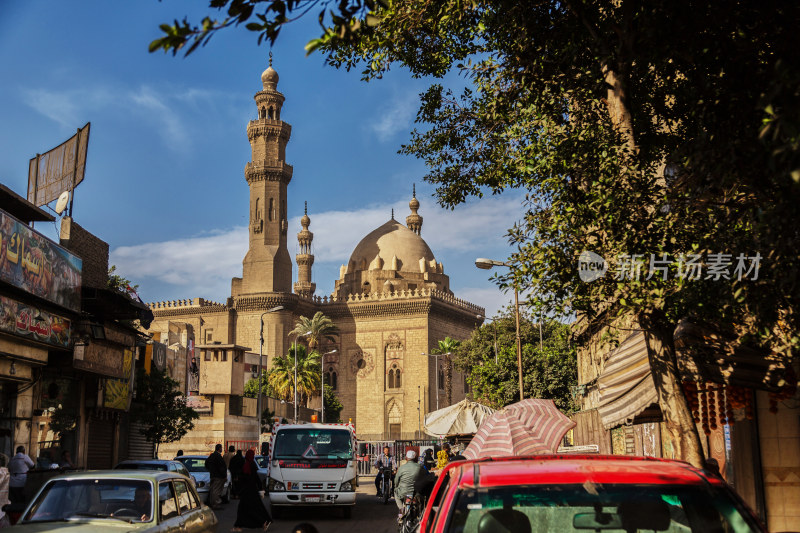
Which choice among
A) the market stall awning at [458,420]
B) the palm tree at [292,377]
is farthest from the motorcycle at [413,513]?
the palm tree at [292,377]

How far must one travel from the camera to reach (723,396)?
11.6 metres

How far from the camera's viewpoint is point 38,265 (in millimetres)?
20016

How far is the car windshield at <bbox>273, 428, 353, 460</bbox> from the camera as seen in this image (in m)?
18.0

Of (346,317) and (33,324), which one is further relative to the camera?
(346,317)

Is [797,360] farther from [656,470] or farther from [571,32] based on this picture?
[656,470]

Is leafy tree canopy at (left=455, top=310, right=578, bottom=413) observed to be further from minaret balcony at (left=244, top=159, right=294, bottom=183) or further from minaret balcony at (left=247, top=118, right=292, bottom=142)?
minaret balcony at (left=247, top=118, right=292, bottom=142)

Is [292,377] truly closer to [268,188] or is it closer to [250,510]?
[268,188]

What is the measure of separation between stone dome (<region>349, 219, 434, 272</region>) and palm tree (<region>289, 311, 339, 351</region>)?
9837 millimetres

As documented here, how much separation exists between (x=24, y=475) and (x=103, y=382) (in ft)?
35.2

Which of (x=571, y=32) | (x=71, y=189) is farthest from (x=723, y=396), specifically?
(x=71, y=189)

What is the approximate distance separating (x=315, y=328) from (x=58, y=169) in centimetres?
4947

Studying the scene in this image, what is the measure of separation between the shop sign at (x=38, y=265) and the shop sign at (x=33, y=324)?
1.26 ft

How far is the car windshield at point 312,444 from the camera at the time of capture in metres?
18.0

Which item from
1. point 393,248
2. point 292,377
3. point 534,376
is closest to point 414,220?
point 393,248
